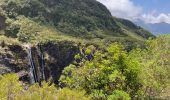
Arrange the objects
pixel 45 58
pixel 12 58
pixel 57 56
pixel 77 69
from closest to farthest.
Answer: pixel 77 69, pixel 12 58, pixel 45 58, pixel 57 56

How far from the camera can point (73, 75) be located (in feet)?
178

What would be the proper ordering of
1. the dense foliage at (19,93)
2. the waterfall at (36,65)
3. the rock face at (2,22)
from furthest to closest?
the rock face at (2,22) < the waterfall at (36,65) < the dense foliage at (19,93)

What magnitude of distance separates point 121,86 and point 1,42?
80746mm

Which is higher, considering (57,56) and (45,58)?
(45,58)

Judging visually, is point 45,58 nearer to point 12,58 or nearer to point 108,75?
point 12,58

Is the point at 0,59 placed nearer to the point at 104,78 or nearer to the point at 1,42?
the point at 1,42

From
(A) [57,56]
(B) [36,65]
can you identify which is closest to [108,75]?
(B) [36,65]

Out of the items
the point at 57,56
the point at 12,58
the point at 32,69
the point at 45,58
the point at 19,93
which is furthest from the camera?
the point at 57,56

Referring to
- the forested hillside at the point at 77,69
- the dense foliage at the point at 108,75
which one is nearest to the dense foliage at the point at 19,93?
the forested hillside at the point at 77,69

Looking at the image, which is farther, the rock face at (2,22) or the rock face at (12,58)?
the rock face at (2,22)

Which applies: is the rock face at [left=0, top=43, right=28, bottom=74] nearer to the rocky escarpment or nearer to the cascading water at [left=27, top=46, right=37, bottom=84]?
the rocky escarpment

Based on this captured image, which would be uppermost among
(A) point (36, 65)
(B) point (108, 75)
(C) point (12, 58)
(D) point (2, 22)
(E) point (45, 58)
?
(B) point (108, 75)

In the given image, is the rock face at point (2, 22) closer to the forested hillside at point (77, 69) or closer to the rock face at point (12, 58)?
the forested hillside at point (77, 69)

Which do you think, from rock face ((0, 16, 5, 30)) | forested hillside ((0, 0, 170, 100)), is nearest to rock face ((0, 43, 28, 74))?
forested hillside ((0, 0, 170, 100))
